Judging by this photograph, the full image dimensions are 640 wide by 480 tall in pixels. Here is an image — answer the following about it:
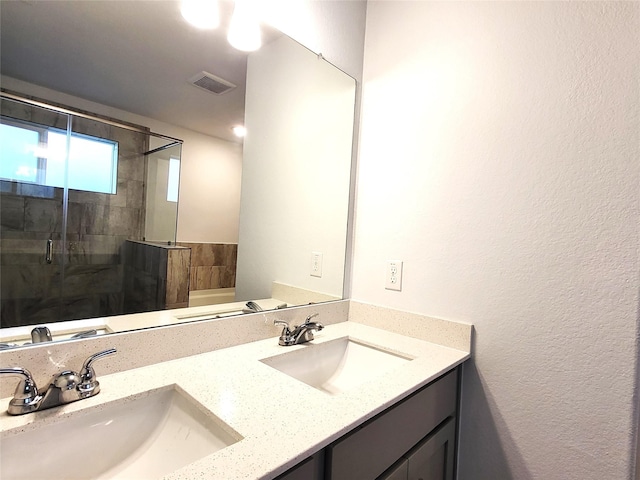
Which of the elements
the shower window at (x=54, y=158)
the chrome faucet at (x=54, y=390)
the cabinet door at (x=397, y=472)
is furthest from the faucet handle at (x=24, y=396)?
the cabinet door at (x=397, y=472)

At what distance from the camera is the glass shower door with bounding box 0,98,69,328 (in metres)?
0.68

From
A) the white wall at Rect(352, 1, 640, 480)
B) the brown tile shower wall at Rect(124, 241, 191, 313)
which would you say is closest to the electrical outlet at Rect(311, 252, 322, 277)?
the white wall at Rect(352, 1, 640, 480)

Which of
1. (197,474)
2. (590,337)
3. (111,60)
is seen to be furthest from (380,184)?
(197,474)

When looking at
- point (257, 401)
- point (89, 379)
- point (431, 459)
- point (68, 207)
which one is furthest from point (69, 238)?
point (431, 459)

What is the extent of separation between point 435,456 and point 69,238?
119 cm

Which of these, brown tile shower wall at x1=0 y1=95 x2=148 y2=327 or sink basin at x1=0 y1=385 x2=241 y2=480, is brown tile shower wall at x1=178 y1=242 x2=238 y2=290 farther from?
sink basin at x1=0 y1=385 x2=241 y2=480

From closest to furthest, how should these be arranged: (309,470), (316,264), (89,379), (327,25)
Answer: (309,470) → (89,379) → (327,25) → (316,264)

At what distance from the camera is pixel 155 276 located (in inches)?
36.6

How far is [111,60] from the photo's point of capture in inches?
33.2

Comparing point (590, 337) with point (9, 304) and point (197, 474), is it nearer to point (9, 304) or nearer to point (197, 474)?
point (197, 474)

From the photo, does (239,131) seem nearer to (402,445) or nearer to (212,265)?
(212,265)

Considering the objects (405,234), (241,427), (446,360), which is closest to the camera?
(241,427)

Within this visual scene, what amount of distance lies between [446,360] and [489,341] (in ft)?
0.57

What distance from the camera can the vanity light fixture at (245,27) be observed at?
1.08m
